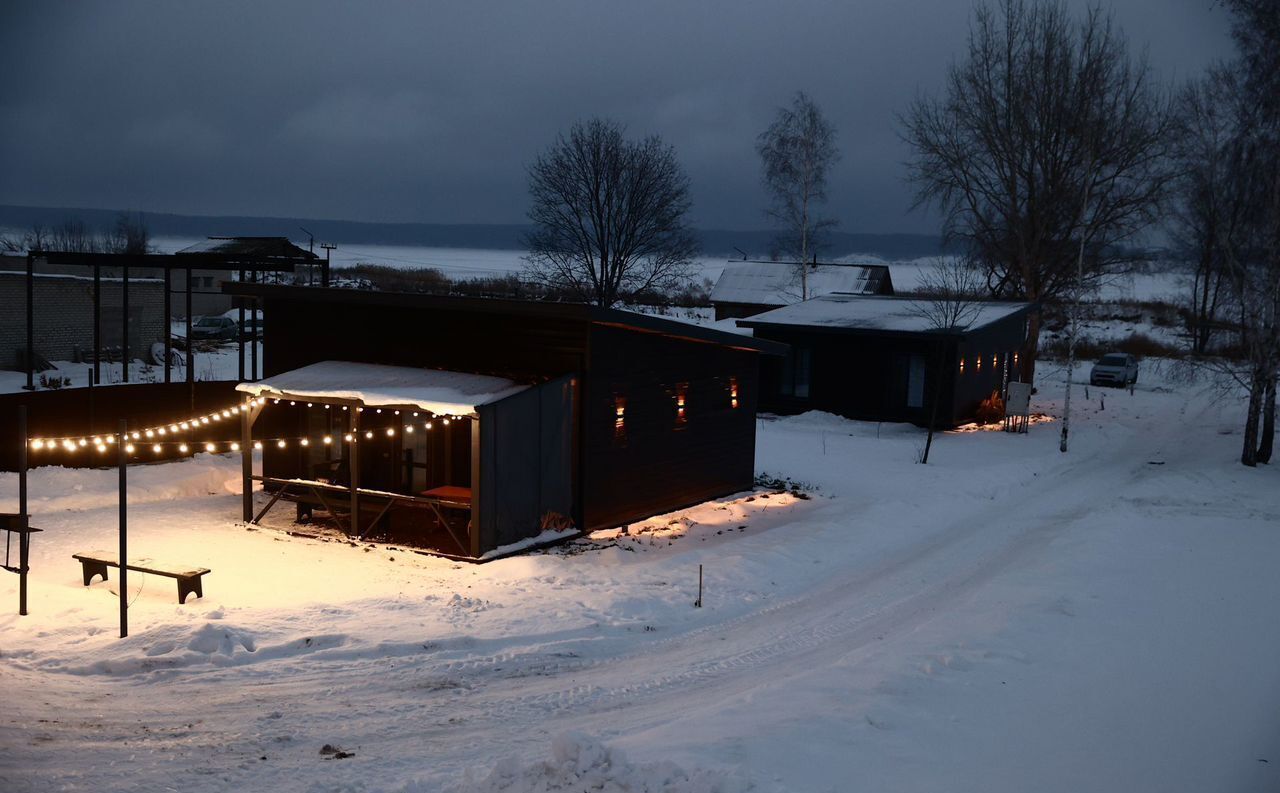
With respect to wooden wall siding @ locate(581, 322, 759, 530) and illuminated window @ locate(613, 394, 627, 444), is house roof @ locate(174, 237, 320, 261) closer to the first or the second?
wooden wall siding @ locate(581, 322, 759, 530)

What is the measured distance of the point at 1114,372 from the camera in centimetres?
4559

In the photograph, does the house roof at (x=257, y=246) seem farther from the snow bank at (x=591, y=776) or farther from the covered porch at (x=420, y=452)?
the snow bank at (x=591, y=776)

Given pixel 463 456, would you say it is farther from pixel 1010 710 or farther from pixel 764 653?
pixel 1010 710

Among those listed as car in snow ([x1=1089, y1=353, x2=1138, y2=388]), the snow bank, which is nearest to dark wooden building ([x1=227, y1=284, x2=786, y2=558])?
the snow bank

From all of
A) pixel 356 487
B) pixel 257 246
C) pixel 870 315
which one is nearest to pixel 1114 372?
pixel 870 315

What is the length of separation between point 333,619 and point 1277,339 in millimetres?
22344

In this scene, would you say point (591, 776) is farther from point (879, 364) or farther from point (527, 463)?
point (879, 364)

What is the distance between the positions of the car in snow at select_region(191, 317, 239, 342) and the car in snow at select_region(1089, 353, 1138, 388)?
38795 mm

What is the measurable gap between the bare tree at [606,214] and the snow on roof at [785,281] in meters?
12.5

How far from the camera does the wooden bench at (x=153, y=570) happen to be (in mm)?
12992

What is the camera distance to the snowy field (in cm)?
873

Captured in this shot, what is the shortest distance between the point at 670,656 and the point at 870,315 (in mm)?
24489

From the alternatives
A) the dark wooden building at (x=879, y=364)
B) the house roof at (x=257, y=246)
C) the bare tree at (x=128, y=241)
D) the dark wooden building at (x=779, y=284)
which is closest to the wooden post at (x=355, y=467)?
the dark wooden building at (x=879, y=364)

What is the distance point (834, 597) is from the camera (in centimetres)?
1477
